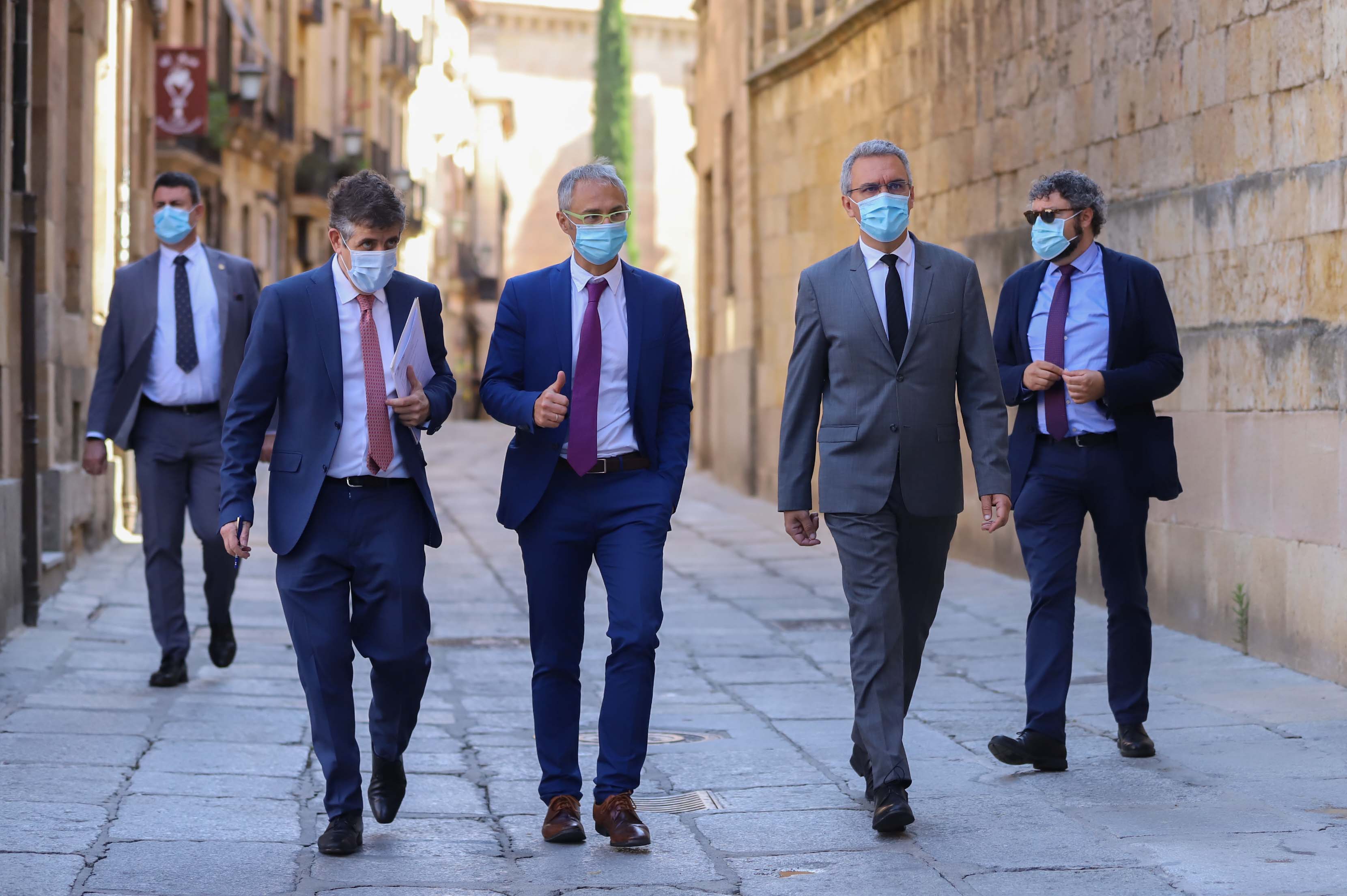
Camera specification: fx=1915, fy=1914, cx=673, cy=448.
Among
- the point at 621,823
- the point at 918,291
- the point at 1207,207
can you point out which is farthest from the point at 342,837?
the point at 1207,207

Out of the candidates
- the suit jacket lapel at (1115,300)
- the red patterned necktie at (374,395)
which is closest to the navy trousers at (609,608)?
the red patterned necktie at (374,395)

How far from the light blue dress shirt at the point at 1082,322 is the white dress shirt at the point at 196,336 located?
345 centimetres

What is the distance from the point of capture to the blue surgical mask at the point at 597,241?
5.29 metres

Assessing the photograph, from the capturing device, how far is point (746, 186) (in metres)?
20.6

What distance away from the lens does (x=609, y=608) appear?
5.13m

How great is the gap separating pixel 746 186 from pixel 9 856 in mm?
16327

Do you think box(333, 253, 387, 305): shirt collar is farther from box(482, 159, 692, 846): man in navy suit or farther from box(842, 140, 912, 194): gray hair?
box(842, 140, 912, 194): gray hair

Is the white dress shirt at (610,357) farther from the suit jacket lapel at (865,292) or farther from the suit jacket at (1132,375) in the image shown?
the suit jacket at (1132,375)

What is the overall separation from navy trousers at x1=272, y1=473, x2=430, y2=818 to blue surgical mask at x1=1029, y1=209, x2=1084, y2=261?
2372 mm

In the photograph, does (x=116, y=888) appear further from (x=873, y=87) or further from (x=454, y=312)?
(x=454, y=312)

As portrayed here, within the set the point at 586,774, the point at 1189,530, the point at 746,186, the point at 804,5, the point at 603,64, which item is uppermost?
the point at 603,64

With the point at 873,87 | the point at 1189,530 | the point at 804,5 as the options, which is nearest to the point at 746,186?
the point at 804,5

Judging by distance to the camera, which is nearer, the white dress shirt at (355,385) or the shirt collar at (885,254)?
the white dress shirt at (355,385)

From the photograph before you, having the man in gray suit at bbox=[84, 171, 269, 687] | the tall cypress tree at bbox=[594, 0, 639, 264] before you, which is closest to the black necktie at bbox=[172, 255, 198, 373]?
the man in gray suit at bbox=[84, 171, 269, 687]
